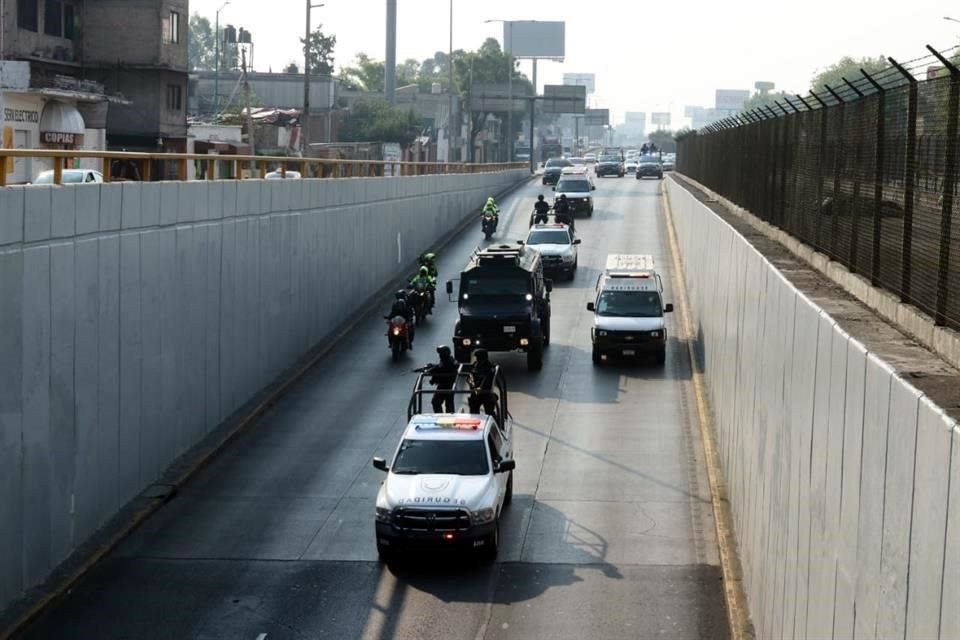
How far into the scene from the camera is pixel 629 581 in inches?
762

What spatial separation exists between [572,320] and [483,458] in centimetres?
2202

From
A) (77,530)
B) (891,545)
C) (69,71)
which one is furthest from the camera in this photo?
(69,71)

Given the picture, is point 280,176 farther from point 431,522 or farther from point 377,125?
point 377,125

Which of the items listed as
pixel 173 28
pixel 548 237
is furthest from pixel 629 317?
pixel 173 28

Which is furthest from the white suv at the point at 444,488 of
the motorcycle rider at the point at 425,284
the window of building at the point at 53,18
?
the window of building at the point at 53,18

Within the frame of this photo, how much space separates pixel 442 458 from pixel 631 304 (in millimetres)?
16093

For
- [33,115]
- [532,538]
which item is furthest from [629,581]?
[33,115]

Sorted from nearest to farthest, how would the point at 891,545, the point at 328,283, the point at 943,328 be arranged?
the point at 891,545
the point at 943,328
the point at 328,283

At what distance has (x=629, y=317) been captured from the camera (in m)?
35.3

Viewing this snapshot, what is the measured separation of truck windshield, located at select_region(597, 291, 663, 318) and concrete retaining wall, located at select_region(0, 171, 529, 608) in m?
7.27

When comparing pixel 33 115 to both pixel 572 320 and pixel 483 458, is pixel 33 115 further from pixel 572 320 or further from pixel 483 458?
pixel 483 458

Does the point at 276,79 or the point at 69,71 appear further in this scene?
the point at 276,79

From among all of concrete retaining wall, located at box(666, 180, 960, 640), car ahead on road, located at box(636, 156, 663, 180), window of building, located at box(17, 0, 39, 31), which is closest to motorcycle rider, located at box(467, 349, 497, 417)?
concrete retaining wall, located at box(666, 180, 960, 640)

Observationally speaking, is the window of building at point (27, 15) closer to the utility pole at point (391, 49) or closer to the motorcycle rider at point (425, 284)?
the motorcycle rider at point (425, 284)
